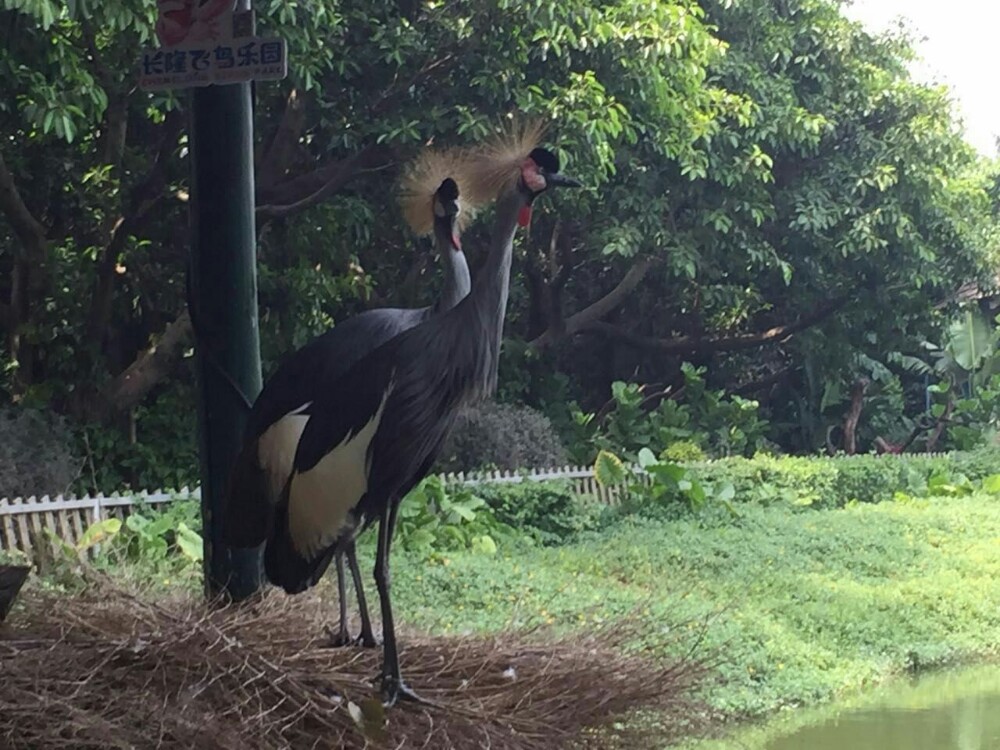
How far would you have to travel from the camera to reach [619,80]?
739cm

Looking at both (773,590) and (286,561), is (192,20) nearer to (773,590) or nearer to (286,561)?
(286,561)

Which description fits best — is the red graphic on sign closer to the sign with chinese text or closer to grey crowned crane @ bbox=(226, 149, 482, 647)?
the sign with chinese text

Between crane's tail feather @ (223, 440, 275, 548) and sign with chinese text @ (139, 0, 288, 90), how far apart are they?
2.34 ft

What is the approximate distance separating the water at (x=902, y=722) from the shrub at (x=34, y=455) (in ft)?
13.9

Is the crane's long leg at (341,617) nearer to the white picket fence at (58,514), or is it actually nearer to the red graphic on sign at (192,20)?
the red graphic on sign at (192,20)

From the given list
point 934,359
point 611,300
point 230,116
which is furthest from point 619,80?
point 934,359

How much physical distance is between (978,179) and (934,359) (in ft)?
7.00

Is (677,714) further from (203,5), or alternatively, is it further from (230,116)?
(203,5)

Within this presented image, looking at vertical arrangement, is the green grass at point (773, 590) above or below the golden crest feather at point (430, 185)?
below

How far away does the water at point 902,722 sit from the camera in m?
4.75

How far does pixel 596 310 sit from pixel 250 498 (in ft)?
29.4

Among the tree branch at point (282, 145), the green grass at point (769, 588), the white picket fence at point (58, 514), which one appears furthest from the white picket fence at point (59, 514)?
the tree branch at point (282, 145)

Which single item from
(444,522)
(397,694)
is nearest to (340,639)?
(397,694)

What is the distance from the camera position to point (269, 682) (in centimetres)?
204
